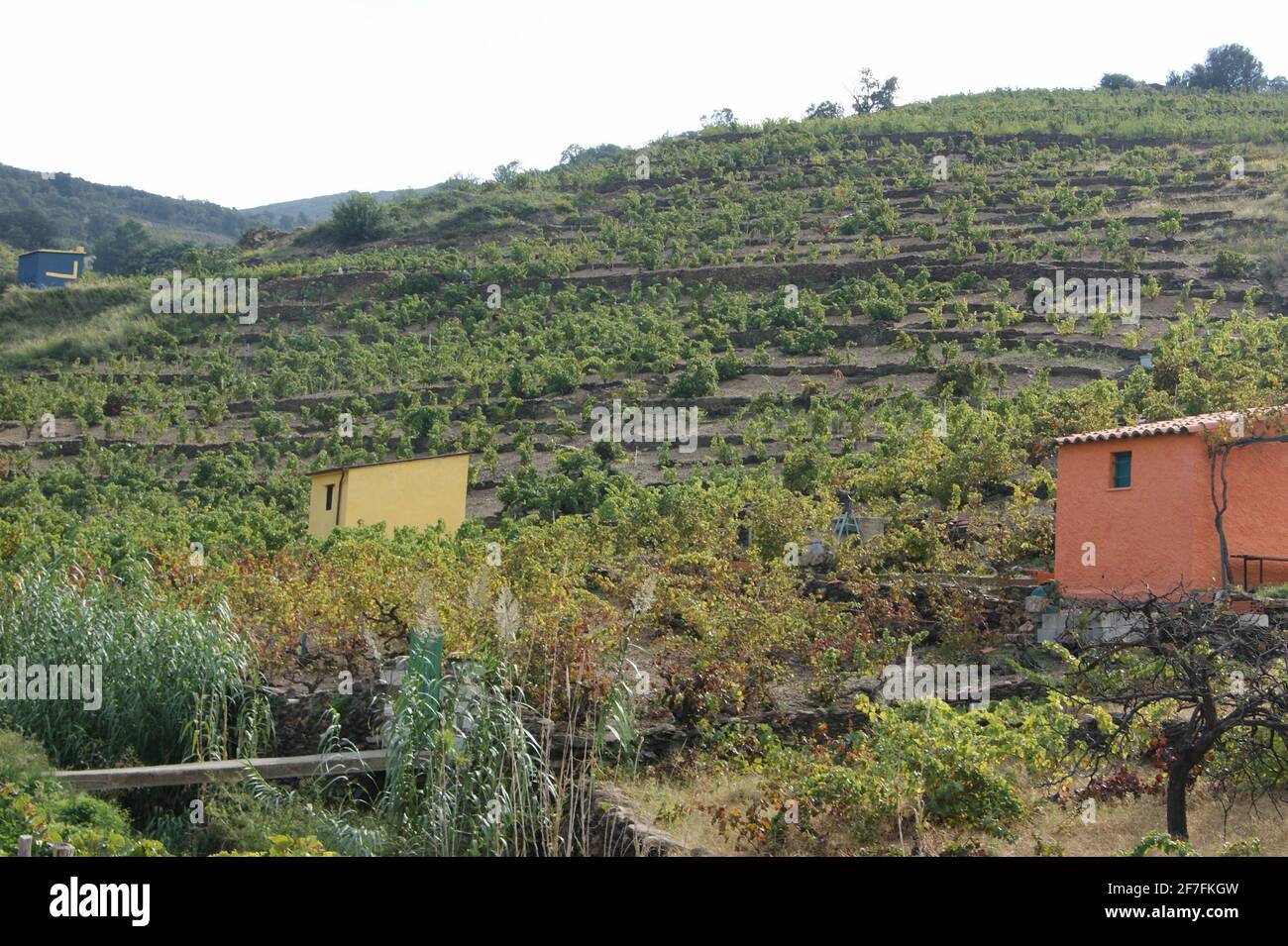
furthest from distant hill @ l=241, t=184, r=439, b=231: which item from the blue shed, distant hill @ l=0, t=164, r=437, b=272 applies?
the blue shed

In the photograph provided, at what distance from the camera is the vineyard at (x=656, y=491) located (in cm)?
871

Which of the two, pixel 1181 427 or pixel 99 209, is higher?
pixel 99 209

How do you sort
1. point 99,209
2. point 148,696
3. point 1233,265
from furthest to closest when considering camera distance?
1. point 99,209
2. point 1233,265
3. point 148,696

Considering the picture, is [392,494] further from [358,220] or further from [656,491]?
[358,220]

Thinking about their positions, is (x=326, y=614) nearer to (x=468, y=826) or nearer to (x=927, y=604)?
(x=468, y=826)

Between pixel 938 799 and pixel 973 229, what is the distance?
36.0 metres

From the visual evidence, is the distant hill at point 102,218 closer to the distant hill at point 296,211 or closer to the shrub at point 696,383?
the distant hill at point 296,211

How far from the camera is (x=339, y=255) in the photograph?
5228cm

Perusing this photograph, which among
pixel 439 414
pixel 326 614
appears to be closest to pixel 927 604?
pixel 326 614

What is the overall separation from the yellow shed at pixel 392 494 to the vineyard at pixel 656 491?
3.15 feet

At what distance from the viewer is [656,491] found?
22156mm

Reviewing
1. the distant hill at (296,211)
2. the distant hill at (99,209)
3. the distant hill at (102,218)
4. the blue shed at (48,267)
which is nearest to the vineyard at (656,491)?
the blue shed at (48,267)

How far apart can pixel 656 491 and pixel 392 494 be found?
431 cm

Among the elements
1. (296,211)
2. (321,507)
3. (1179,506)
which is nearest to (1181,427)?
(1179,506)
